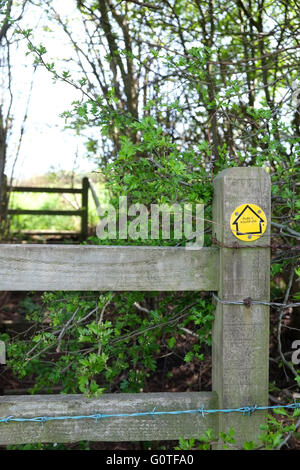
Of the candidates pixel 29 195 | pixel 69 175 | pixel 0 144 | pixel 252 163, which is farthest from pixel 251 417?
pixel 29 195

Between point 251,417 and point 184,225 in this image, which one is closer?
point 251,417

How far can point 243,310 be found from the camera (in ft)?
5.75

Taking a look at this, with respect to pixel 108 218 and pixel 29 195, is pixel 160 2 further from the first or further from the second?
pixel 29 195

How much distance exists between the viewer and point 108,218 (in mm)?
2824

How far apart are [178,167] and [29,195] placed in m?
6.47

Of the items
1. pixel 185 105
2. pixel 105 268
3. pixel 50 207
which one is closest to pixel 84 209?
pixel 50 207

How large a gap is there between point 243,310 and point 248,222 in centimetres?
33

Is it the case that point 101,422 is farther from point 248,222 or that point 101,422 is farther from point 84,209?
point 84,209

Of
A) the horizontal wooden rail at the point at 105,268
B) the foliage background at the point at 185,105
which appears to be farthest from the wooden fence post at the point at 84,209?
the horizontal wooden rail at the point at 105,268

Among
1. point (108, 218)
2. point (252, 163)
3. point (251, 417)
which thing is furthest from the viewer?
point (252, 163)

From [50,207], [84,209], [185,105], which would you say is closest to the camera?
→ [185,105]

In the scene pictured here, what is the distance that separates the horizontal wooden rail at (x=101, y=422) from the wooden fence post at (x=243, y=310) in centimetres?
13
